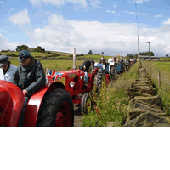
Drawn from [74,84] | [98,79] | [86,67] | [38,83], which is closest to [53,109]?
[38,83]

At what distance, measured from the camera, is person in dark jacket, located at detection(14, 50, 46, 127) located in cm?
195

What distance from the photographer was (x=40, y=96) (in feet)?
6.22

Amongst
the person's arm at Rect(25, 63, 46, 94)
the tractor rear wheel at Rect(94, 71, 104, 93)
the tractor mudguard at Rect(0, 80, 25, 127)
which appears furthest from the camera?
the tractor rear wheel at Rect(94, 71, 104, 93)

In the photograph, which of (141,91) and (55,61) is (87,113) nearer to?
(141,91)

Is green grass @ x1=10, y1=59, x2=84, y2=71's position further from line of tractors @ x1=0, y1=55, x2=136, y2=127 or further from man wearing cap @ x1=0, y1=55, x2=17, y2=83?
line of tractors @ x1=0, y1=55, x2=136, y2=127

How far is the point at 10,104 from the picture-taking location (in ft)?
5.34

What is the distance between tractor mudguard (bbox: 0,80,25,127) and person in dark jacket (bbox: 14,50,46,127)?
27cm

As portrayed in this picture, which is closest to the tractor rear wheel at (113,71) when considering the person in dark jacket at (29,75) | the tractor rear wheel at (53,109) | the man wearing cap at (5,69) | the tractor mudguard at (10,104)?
the tractor rear wheel at (53,109)

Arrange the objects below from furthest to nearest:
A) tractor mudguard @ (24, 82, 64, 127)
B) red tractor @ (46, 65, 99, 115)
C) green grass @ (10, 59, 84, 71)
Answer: red tractor @ (46, 65, 99, 115) → green grass @ (10, 59, 84, 71) → tractor mudguard @ (24, 82, 64, 127)

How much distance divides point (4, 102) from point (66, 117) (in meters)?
0.98

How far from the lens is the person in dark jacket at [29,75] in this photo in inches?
76.7

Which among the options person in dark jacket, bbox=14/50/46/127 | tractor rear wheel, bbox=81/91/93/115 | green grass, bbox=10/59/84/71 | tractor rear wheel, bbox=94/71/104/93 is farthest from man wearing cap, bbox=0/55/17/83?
tractor rear wheel, bbox=94/71/104/93
